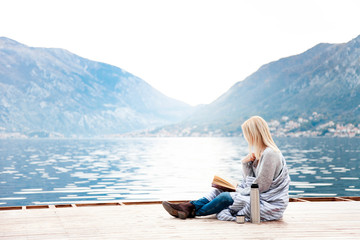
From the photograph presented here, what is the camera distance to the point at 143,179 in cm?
3534

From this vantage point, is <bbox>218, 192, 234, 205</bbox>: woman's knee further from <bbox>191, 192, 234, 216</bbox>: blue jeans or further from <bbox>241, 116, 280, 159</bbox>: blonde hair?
<bbox>241, 116, 280, 159</bbox>: blonde hair

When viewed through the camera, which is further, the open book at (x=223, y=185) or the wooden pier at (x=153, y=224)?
the open book at (x=223, y=185)

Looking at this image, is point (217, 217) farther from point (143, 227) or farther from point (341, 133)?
point (341, 133)

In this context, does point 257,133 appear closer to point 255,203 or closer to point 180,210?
point 255,203

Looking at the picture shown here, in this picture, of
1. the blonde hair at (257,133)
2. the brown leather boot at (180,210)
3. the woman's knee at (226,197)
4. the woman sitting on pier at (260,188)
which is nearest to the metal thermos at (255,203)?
the woman sitting on pier at (260,188)

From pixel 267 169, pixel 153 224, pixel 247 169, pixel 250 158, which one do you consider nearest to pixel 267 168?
pixel 267 169

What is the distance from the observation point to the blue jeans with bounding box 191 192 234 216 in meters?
7.27

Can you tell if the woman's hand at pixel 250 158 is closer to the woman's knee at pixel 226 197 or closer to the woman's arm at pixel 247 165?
the woman's arm at pixel 247 165

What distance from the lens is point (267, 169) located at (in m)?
6.96

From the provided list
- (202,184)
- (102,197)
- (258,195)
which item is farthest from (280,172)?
(202,184)

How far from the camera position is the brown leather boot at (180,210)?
293 inches

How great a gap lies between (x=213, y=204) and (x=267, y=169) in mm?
1028

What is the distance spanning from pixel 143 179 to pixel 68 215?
27473 mm

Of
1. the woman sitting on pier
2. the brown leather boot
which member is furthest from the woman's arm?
the brown leather boot
